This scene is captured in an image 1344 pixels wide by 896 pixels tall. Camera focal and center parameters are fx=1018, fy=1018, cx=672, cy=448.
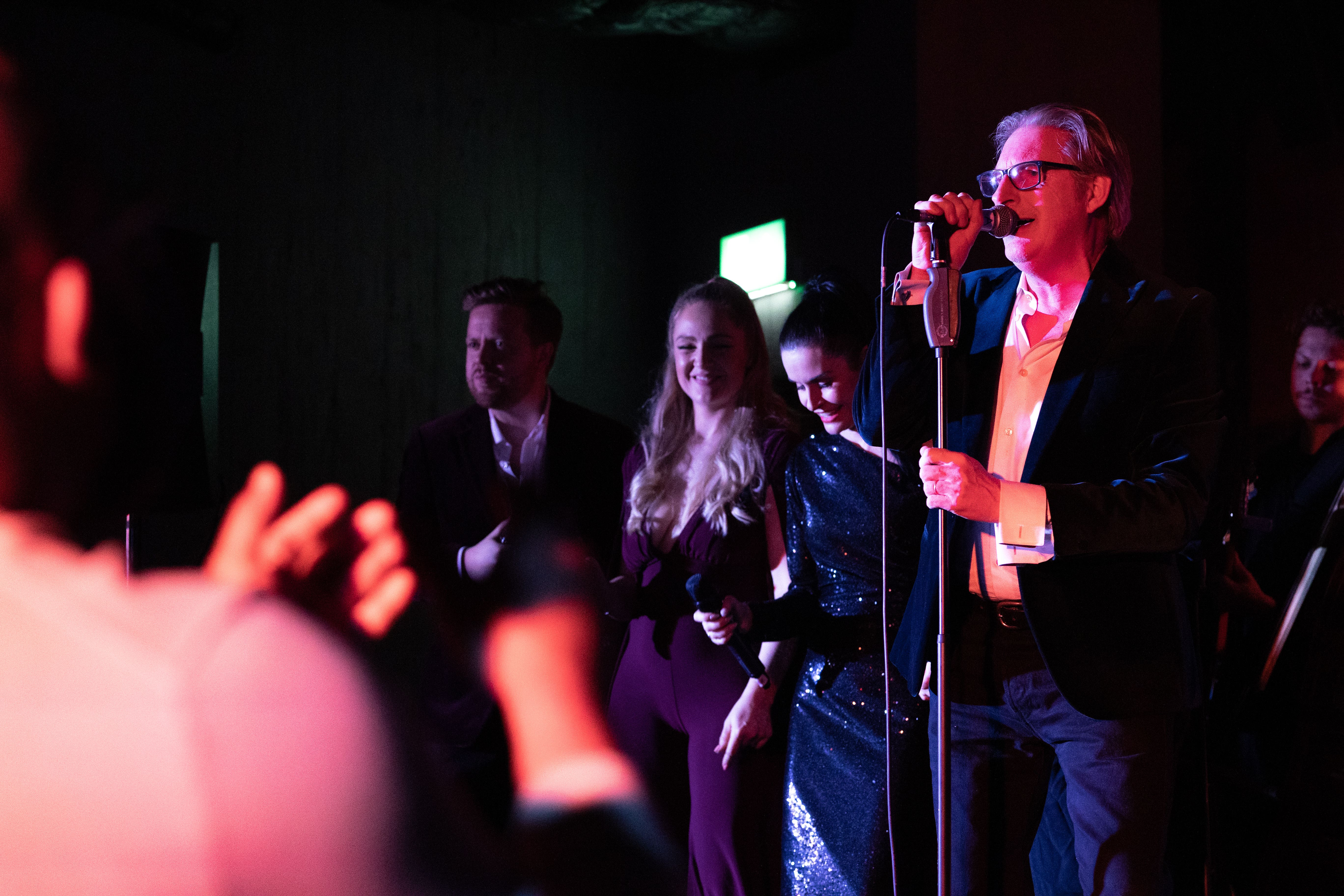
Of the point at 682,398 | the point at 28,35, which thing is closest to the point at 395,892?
the point at 682,398

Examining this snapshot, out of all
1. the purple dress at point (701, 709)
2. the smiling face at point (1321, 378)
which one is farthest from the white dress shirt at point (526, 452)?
the smiling face at point (1321, 378)

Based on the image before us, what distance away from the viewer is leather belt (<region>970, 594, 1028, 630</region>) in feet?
4.93

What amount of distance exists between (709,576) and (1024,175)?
1128mm

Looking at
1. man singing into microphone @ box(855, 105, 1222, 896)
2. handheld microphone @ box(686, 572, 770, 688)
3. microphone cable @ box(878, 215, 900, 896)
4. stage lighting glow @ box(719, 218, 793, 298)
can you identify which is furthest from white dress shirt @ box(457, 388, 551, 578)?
man singing into microphone @ box(855, 105, 1222, 896)

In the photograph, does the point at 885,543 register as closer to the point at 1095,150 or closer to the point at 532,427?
the point at 1095,150

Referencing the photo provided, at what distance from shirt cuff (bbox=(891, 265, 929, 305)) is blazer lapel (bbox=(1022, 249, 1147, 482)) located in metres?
0.22

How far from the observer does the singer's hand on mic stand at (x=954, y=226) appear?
1.46 m

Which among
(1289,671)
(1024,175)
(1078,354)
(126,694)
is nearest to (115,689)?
(126,694)

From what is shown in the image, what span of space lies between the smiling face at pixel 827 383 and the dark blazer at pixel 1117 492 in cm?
56

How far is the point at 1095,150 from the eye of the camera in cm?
155

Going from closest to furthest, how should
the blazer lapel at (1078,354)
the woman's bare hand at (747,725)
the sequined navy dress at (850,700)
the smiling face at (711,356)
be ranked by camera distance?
the blazer lapel at (1078,354)
the sequined navy dress at (850,700)
the woman's bare hand at (747,725)
the smiling face at (711,356)

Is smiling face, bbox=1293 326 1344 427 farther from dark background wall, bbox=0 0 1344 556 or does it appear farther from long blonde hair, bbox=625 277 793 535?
long blonde hair, bbox=625 277 793 535

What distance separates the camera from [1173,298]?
148cm

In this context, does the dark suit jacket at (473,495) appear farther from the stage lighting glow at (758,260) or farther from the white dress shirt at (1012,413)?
the white dress shirt at (1012,413)
